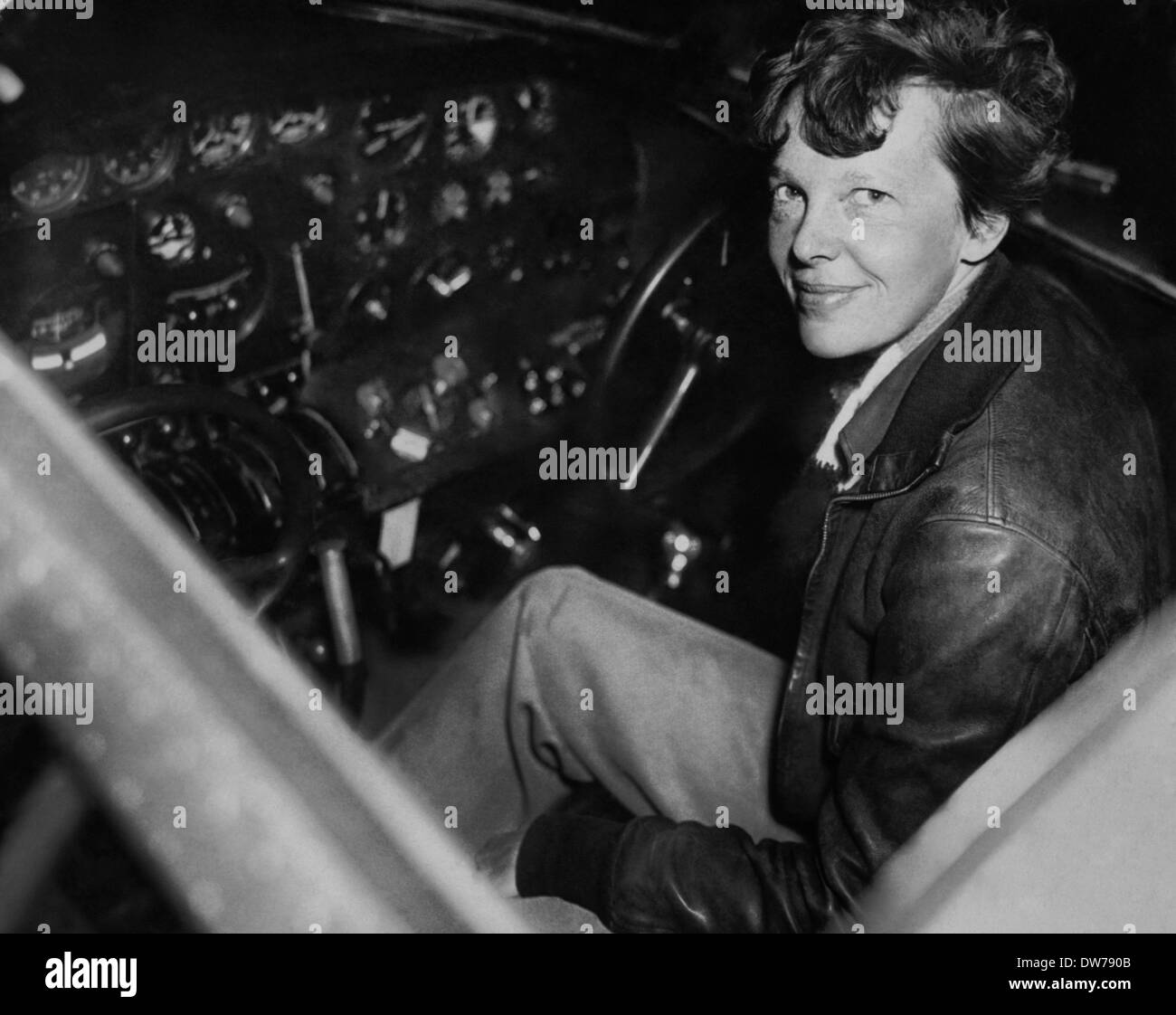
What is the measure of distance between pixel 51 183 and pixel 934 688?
3.21 ft

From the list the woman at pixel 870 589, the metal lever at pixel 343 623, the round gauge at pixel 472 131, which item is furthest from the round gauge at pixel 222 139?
the woman at pixel 870 589

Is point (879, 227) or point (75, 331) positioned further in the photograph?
point (75, 331)

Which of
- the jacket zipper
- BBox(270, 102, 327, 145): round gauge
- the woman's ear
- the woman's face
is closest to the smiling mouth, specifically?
the woman's face

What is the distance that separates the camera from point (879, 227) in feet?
3.64

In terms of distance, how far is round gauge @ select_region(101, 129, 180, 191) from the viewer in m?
1.22

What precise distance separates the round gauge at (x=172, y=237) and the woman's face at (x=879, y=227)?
2.20ft

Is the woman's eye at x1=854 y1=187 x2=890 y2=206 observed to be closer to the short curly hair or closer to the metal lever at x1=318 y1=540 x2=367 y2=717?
the short curly hair

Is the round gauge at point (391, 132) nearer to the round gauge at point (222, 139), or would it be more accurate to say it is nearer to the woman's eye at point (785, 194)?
the round gauge at point (222, 139)

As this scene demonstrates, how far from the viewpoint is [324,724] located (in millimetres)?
330

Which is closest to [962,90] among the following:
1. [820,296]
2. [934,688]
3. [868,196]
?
[868,196]

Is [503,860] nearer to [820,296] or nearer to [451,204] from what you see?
[820,296]

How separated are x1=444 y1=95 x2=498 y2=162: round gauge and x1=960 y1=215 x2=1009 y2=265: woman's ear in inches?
27.9
